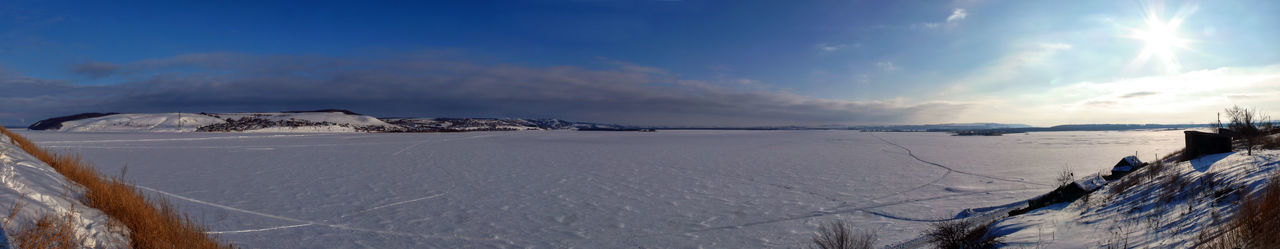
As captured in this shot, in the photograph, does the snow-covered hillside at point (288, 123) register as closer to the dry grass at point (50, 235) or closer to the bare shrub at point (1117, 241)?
A: the dry grass at point (50, 235)

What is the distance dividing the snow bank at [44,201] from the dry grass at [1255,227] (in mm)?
7036

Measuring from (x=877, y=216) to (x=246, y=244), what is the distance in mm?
8096

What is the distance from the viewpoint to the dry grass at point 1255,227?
9.19ft

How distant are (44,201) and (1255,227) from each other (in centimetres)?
824

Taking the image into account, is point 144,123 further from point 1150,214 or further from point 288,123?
point 1150,214

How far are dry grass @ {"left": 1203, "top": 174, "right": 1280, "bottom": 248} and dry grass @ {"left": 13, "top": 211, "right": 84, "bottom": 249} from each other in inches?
268

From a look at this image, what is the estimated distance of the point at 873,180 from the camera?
11039 mm

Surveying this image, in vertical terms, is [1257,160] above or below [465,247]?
above

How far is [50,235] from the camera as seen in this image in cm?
290

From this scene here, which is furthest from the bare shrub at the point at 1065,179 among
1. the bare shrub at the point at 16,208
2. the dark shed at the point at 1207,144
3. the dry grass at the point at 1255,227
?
the bare shrub at the point at 16,208

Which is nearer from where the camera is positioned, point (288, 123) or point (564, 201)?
point (564, 201)

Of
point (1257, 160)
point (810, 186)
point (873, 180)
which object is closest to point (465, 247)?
point (810, 186)

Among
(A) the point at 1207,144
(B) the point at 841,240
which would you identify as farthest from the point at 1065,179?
(B) the point at 841,240

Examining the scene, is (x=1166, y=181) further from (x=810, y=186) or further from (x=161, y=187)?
(x=161, y=187)
